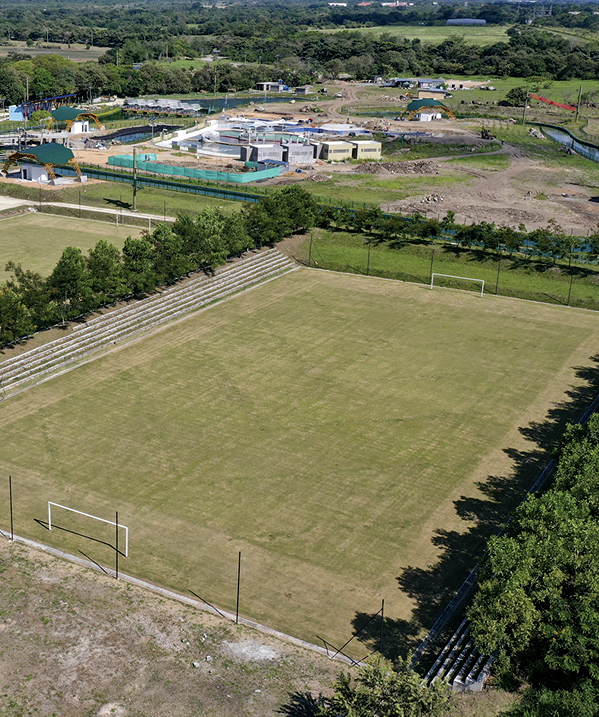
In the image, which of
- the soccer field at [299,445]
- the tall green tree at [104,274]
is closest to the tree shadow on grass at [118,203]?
the soccer field at [299,445]

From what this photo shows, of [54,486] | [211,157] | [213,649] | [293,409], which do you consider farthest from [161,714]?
[211,157]

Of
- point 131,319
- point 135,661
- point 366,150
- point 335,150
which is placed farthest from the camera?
point 366,150

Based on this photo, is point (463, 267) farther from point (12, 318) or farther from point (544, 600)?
point (544, 600)

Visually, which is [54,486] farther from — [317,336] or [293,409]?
[317,336]

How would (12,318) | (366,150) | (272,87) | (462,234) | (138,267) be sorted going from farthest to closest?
1. (272,87)
2. (366,150)
3. (462,234)
4. (138,267)
5. (12,318)

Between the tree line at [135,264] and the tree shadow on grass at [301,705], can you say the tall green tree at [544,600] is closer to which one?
the tree shadow on grass at [301,705]

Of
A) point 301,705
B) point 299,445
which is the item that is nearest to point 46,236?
point 299,445
